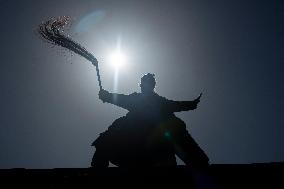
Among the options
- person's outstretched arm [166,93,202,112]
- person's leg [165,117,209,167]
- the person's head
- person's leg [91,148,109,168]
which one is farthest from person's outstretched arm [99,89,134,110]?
person's leg [91,148,109,168]

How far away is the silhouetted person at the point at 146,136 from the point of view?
6.54m

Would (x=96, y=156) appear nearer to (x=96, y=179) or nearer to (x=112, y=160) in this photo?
(x=112, y=160)

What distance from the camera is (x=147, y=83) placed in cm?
866

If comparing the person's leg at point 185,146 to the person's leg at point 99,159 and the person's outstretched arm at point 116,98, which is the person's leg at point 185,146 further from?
the person's leg at point 99,159

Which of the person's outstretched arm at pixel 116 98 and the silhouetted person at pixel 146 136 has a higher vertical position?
the person's outstretched arm at pixel 116 98

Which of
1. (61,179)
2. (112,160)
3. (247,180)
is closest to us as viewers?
(247,180)

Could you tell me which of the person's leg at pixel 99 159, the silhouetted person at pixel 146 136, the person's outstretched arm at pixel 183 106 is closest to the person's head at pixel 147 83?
the silhouetted person at pixel 146 136

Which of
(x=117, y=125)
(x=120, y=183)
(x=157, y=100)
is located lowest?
(x=120, y=183)

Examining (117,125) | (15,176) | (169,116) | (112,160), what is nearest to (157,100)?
(169,116)

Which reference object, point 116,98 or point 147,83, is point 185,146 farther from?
point 147,83

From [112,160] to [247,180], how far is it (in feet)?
12.9

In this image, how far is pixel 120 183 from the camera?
2.98 metres

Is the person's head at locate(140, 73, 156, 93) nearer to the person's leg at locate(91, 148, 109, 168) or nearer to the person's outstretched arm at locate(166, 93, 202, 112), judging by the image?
the person's outstretched arm at locate(166, 93, 202, 112)

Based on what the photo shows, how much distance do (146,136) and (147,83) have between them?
2017mm
